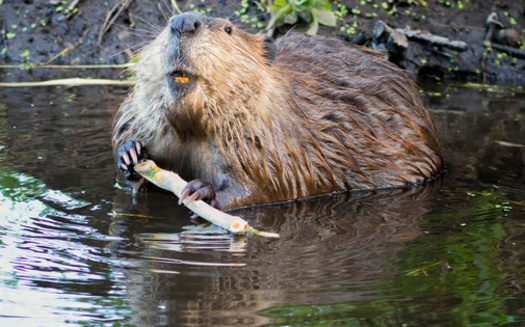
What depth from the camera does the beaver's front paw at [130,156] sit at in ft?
12.5

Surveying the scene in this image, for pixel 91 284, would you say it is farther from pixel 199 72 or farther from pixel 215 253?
pixel 199 72

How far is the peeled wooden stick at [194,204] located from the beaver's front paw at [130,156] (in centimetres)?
5

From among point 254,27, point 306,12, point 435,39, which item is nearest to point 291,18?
point 306,12

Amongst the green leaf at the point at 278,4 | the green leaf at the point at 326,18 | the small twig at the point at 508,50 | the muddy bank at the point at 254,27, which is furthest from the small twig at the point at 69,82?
the small twig at the point at 508,50

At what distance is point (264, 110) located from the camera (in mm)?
3768

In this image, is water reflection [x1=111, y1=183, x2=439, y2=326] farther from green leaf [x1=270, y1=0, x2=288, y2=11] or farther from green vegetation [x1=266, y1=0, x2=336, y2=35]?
green leaf [x1=270, y1=0, x2=288, y2=11]

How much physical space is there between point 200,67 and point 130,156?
71cm

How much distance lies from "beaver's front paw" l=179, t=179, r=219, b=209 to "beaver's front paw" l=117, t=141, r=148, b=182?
1.17ft

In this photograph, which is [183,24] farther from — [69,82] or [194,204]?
[69,82]

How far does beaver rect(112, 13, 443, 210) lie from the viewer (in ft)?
11.3

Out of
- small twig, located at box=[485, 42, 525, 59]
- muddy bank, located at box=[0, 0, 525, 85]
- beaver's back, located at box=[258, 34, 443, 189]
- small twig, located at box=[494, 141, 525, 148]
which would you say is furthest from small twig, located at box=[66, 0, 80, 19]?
small twig, located at box=[494, 141, 525, 148]

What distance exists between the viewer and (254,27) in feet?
21.8

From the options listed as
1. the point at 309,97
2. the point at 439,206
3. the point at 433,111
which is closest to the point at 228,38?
the point at 309,97

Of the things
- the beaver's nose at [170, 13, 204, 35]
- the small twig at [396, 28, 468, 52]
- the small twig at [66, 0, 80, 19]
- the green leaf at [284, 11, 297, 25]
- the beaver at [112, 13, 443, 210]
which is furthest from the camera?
the small twig at [66, 0, 80, 19]
